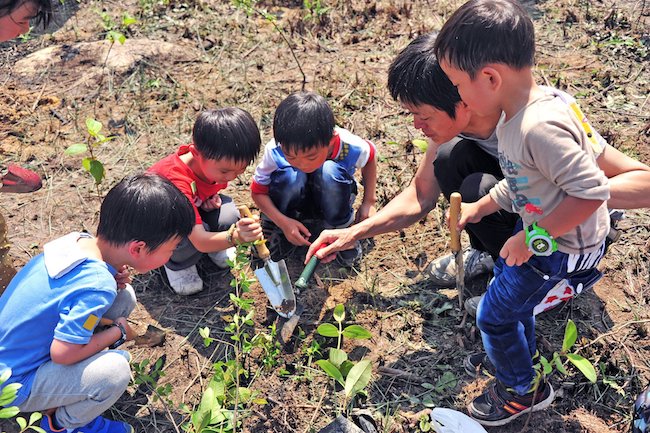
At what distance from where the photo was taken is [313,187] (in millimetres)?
3115

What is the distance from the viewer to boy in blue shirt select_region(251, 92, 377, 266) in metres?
2.99

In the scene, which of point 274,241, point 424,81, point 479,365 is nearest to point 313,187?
point 274,241

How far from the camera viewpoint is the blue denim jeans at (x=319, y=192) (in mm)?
3057

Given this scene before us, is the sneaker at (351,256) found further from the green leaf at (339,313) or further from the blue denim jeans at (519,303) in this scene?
the blue denim jeans at (519,303)

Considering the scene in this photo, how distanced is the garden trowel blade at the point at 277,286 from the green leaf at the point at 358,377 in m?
0.55

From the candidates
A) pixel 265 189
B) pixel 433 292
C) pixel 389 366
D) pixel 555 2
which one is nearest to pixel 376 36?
pixel 555 2

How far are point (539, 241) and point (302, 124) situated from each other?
3.97ft

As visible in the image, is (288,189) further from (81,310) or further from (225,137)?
(81,310)

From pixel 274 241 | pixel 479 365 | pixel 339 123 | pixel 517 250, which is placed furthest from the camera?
pixel 339 123

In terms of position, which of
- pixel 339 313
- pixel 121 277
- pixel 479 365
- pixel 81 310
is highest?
pixel 81 310

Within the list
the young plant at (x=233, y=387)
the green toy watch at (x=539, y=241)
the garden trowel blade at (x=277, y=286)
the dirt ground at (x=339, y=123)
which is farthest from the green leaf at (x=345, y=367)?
the green toy watch at (x=539, y=241)

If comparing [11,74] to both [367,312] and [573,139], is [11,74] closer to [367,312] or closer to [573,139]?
[367,312]

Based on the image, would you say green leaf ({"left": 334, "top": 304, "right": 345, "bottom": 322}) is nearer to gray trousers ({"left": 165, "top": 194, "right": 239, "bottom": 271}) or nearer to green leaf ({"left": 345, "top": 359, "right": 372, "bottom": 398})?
green leaf ({"left": 345, "top": 359, "right": 372, "bottom": 398})

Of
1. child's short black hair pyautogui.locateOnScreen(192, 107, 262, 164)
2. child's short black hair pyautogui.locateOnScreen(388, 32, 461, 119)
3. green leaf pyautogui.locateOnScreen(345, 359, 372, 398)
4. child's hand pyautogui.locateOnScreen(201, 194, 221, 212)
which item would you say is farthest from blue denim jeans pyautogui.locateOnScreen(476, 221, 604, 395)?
child's hand pyautogui.locateOnScreen(201, 194, 221, 212)
